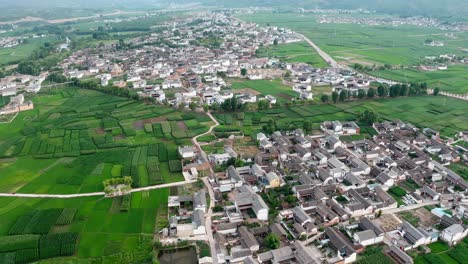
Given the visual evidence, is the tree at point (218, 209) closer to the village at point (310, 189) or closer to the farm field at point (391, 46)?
the village at point (310, 189)

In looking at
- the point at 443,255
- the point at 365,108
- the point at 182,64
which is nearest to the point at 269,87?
the point at 365,108

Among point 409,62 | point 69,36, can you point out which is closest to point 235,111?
point 409,62

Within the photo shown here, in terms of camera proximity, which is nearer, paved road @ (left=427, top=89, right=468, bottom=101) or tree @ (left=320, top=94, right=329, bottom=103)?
tree @ (left=320, top=94, right=329, bottom=103)

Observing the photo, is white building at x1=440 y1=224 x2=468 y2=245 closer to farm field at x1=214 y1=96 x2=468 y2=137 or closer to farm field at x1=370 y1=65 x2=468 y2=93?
farm field at x1=214 y1=96 x2=468 y2=137

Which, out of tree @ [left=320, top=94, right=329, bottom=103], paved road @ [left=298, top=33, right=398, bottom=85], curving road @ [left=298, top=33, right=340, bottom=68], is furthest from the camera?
curving road @ [left=298, top=33, right=340, bottom=68]

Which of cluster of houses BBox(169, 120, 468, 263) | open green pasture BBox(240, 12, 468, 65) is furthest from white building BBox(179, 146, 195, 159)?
A: open green pasture BBox(240, 12, 468, 65)

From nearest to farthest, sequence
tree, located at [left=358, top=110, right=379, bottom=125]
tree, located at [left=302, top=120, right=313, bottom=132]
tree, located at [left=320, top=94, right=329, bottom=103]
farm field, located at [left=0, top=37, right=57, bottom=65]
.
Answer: tree, located at [left=302, top=120, right=313, bottom=132] → tree, located at [left=358, top=110, right=379, bottom=125] → tree, located at [left=320, top=94, right=329, bottom=103] → farm field, located at [left=0, top=37, right=57, bottom=65]

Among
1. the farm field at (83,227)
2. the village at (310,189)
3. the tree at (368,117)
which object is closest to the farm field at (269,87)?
the village at (310,189)
